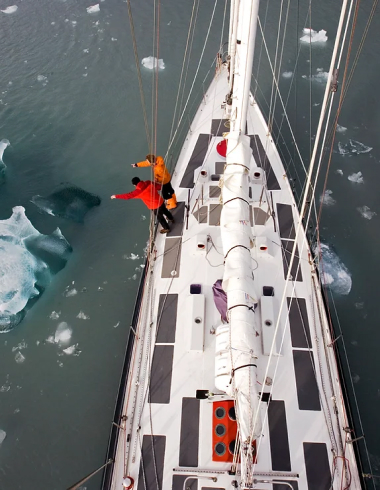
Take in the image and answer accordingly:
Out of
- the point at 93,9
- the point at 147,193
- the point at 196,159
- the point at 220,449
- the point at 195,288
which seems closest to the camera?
the point at 220,449

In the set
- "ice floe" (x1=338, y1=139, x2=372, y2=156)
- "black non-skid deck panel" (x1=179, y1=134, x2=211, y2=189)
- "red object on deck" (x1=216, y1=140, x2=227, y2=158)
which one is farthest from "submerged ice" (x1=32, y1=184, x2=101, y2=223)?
"ice floe" (x1=338, y1=139, x2=372, y2=156)

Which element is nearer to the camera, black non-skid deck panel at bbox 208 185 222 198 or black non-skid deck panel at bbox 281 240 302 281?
black non-skid deck panel at bbox 281 240 302 281

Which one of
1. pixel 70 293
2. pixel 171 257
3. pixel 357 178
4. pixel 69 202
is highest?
pixel 357 178

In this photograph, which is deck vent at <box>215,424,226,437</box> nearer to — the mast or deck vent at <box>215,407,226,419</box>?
deck vent at <box>215,407,226,419</box>

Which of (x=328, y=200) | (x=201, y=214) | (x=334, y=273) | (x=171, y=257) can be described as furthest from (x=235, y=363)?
(x=328, y=200)

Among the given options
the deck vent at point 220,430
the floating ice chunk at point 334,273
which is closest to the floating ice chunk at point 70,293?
the deck vent at point 220,430

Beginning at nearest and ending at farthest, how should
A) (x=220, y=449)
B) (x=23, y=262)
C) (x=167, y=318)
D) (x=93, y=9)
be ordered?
(x=220, y=449) → (x=167, y=318) → (x=23, y=262) → (x=93, y=9)

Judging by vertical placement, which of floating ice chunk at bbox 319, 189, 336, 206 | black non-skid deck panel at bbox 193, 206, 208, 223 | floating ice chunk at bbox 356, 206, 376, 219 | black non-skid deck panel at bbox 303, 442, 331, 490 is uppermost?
floating ice chunk at bbox 319, 189, 336, 206

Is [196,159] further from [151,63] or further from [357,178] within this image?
[151,63]

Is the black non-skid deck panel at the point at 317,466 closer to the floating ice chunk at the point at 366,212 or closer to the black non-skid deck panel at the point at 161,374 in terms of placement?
the black non-skid deck panel at the point at 161,374
